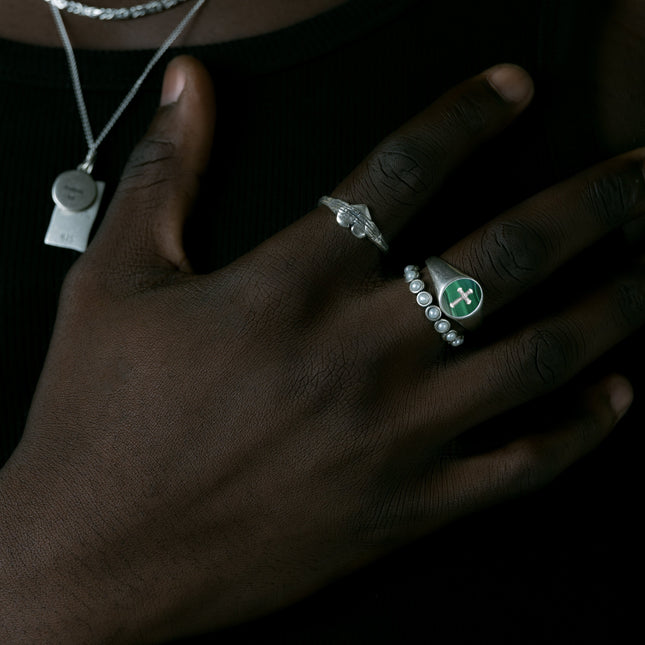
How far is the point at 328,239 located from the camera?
0.84 m

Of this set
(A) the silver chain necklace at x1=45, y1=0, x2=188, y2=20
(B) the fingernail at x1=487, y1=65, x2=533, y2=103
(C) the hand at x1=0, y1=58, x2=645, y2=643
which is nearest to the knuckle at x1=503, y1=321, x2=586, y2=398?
(C) the hand at x1=0, y1=58, x2=645, y2=643

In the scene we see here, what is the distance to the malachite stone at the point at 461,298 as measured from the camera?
0.82 m

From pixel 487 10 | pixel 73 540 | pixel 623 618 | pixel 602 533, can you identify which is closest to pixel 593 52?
pixel 487 10

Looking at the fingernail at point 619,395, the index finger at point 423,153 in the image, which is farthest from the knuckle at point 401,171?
the fingernail at point 619,395

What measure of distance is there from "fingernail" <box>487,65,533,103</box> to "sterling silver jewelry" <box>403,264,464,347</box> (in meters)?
0.22

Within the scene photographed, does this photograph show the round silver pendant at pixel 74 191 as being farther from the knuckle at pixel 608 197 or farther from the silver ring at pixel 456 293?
the knuckle at pixel 608 197

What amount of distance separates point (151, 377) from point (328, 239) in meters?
0.24

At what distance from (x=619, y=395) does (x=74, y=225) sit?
2.24ft

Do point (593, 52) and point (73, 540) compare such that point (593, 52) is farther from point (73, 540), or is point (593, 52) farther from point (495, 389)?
point (73, 540)

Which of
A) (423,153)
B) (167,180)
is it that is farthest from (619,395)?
(167,180)

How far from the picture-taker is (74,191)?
977 millimetres

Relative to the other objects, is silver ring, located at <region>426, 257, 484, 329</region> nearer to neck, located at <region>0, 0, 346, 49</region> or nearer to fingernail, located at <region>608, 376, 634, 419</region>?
fingernail, located at <region>608, 376, 634, 419</region>

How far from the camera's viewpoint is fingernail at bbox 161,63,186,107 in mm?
924

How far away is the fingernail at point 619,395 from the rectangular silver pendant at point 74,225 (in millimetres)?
651
